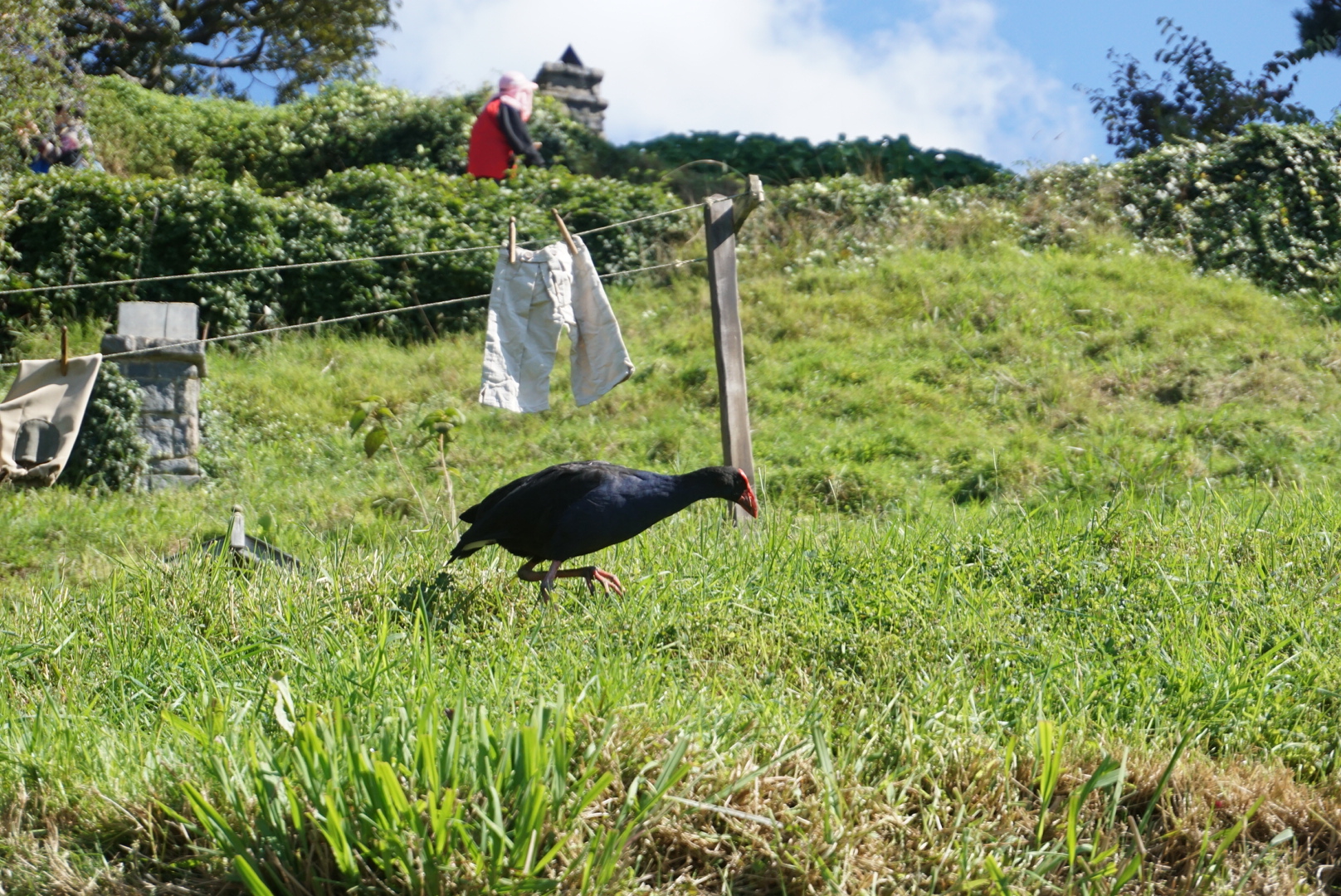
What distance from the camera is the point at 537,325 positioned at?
245 inches

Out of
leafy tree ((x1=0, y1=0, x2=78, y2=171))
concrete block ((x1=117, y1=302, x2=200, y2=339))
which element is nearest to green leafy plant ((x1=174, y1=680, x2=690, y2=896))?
concrete block ((x1=117, y1=302, x2=200, y2=339))

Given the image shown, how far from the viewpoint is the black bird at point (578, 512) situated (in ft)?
14.1

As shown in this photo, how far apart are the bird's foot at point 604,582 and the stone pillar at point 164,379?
194 inches

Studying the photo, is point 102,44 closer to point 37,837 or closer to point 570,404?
point 570,404

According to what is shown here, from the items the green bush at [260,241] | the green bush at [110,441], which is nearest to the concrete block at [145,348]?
the green bush at [110,441]

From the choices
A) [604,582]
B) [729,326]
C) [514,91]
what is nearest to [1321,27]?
[514,91]

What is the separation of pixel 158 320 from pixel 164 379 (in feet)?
1.37

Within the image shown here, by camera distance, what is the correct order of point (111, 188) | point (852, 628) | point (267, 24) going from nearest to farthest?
point (852, 628), point (111, 188), point (267, 24)

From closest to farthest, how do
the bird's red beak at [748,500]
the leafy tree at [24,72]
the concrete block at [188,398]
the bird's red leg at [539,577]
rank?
the bird's red leg at [539,577], the bird's red beak at [748,500], the concrete block at [188,398], the leafy tree at [24,72]

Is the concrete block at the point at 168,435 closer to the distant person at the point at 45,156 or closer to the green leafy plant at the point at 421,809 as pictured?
the distant person at the point at 45,156

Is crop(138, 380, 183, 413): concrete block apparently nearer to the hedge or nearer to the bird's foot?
the bird's foot

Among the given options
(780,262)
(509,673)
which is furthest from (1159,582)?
(780,262)

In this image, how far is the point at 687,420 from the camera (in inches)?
358

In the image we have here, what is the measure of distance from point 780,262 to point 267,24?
16123 mm
